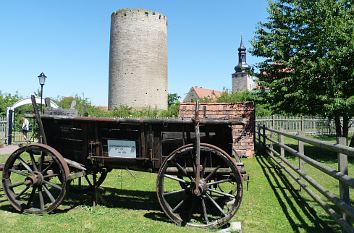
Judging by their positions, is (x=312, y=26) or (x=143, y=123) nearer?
(x=143, y=123)

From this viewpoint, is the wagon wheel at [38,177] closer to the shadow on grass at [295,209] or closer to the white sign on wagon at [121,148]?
the white sign on wagon at [121,148]

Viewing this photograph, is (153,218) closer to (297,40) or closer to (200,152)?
(200,152)

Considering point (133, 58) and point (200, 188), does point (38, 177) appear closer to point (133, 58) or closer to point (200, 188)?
point (200, 188)

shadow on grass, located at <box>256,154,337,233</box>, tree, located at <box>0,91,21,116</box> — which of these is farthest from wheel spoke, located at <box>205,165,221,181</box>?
tree, located at <box>0,91,21,116</box>

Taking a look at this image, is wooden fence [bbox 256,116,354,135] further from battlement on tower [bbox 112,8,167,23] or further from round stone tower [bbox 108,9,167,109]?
battlement on tower [bbox 112,8,167,23]

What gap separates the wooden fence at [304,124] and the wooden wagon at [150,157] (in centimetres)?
2009

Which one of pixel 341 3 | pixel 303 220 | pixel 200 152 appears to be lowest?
pixel 303 220

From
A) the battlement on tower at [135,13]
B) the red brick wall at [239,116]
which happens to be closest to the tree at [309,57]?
the red brick wall at [239,116]

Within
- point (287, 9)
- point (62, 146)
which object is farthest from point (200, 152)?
point (287, 9)

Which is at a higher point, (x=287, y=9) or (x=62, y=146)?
(x=287, y=9)

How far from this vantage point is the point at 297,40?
15.0 meters

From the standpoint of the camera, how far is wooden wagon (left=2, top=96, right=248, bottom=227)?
551 cm

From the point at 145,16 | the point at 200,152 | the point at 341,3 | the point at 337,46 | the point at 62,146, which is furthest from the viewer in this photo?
the point at 145,16

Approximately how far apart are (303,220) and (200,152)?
1.87 m
